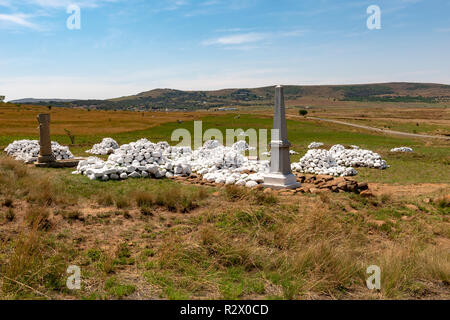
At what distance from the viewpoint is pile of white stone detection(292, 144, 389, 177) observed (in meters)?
17.0

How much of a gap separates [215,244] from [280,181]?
6.27 metres

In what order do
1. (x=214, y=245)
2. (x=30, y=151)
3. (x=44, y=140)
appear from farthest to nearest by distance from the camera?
(x=30, y=151) < (x=44, y=140) < (x=214, y=245)

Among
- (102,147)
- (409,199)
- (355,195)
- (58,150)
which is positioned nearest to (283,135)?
(355,195)

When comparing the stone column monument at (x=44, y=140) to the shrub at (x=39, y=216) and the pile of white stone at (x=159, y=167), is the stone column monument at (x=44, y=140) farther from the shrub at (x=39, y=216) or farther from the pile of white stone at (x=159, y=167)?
the shrub at (x=39, y=216)

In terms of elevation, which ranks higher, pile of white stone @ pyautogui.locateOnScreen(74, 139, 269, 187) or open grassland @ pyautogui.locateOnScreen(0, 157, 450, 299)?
pile of white stone @ pyautogui.locateOnScreen(74, 139, 269, 187)

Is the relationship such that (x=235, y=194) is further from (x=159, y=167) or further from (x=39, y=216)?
(x=159, y=167)

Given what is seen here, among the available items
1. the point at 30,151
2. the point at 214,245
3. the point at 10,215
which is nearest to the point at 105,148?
the point at 30,151

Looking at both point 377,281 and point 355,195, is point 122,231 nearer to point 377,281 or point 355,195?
point 377,281

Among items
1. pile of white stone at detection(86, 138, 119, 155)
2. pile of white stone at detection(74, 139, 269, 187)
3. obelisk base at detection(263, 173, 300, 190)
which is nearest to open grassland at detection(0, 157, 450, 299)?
obelisk base at detection(263, 173, 300, 190)

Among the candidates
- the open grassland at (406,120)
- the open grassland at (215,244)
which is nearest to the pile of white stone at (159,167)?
the open grassland at (215,244)

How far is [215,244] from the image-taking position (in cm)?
588

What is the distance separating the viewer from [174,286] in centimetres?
471

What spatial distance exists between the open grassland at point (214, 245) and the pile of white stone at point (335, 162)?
6175 mm

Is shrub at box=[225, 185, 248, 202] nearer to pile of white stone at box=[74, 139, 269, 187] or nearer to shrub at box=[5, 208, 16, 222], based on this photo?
pile of white stone at box=[74, 139, 269, 187]
